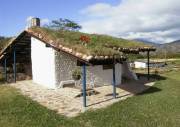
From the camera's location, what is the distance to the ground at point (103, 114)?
12.2 m

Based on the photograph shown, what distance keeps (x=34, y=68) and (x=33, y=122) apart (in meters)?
9.70

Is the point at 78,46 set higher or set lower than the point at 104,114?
higher

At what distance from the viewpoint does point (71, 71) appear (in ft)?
66.2

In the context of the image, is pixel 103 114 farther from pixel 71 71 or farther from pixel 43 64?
pixel 43 64

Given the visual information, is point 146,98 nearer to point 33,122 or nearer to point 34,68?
point 33,122

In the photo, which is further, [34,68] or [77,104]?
[34,68]

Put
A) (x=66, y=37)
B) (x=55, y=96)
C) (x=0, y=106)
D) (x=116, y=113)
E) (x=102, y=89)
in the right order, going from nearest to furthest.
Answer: (x=116, y=113), (x=0, y=106), (x=55, y=96), (x=66, y=37), (x=102, y=89)

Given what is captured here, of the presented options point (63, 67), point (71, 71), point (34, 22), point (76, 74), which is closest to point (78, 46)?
point (63, 67)

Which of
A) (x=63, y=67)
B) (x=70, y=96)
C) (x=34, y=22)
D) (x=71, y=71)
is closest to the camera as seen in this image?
(x=70, y=96)

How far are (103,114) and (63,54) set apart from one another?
7.33 m

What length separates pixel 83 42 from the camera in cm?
1725

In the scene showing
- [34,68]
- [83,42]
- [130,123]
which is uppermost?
[83,42]

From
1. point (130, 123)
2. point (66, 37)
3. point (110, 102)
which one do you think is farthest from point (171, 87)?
point (130, 123)

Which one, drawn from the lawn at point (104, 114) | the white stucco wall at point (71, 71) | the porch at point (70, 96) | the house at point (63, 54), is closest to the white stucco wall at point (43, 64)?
the house at point (63, 54)
